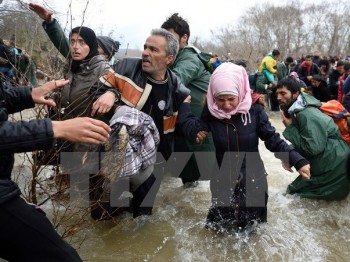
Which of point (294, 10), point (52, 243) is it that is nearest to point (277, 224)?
point (52, 243)

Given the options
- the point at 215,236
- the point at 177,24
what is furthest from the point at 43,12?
the point at 215,236

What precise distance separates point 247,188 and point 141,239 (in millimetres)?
998

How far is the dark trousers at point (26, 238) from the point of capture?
1.53 metres

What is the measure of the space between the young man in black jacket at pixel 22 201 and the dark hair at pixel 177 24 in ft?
6.96

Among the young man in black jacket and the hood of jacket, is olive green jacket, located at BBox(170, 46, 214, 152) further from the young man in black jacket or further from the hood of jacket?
the young man in black jacket

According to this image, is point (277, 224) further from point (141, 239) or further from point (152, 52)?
point (152, 52)

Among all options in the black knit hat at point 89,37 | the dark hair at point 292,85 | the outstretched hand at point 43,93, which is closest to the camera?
the outstretched hand at point 43,93

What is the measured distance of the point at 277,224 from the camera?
133 inches

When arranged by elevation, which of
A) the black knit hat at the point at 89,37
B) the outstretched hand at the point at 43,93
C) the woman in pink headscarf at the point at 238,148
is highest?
the black knit hat at the point at 89,37

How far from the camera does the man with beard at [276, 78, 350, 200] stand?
327 cm

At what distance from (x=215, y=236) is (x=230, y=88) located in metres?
1.24

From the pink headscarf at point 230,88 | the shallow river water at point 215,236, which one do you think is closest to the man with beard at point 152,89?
the shallow river water at point 215,236

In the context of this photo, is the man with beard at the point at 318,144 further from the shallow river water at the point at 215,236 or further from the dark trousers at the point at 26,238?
the dark trousers at the point at 26,238

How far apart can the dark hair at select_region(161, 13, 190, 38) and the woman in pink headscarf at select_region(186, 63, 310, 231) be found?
0.90 metres
